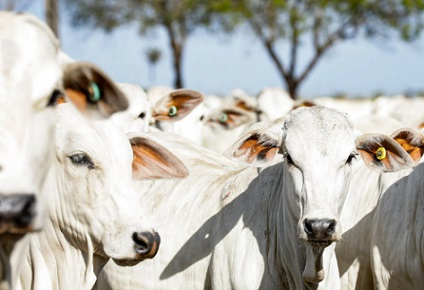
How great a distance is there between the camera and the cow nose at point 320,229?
4.76 meters

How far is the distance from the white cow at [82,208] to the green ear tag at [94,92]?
860 millimetres

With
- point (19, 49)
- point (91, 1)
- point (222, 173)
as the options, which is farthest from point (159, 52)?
point (19, 49)

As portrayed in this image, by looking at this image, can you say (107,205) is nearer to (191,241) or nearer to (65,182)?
(65,182)

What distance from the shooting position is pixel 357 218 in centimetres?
627

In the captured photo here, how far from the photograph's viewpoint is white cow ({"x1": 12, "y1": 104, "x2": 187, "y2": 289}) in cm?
425

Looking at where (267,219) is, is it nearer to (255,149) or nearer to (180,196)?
(255,149)

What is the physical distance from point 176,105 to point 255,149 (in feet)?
10.4

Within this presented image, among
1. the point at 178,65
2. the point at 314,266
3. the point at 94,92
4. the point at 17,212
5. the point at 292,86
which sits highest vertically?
the point at 94,92

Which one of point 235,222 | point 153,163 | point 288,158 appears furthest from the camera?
point 235,222

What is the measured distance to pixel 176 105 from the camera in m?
8.54

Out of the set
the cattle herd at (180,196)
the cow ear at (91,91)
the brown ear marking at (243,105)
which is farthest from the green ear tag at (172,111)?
the cow ear at (91,91)

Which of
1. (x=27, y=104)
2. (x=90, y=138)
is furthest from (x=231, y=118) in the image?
(x=27, y=104)

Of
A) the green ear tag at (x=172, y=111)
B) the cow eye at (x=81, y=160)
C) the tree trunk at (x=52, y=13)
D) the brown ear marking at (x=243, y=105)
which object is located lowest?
the brown ear marking at (x=243, y=105)

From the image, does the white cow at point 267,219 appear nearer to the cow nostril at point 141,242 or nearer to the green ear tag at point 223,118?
the cow nostril at point 141,242
